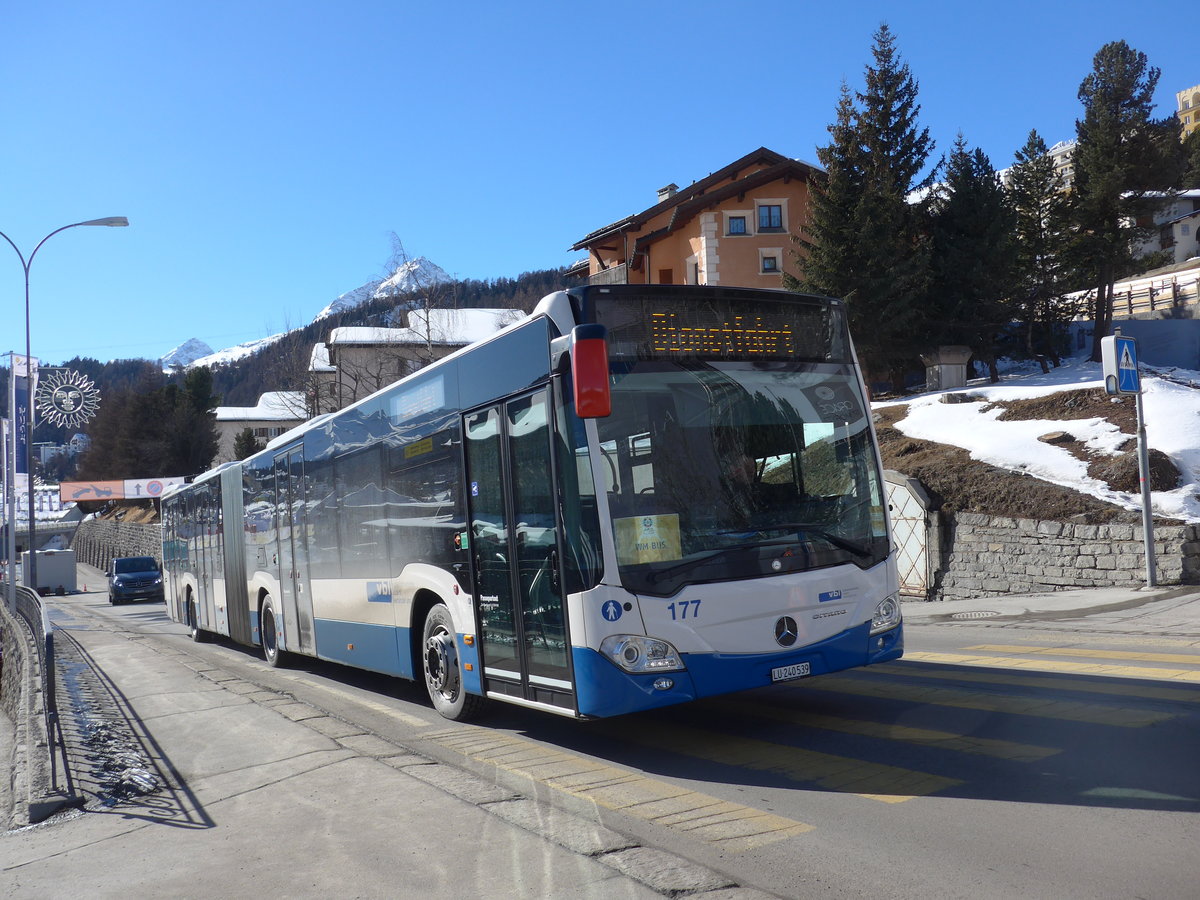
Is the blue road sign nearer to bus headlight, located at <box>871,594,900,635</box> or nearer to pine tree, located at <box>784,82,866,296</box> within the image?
bus headlight, located at <box>871,594,900,635</box>

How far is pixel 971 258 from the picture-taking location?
33031 millimetres

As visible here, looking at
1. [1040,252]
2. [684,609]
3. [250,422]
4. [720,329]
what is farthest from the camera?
[250,422]

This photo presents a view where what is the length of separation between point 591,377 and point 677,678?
193 cm

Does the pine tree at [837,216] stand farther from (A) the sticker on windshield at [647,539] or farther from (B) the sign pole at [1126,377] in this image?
(A) the sticker on windshield at [647,539]

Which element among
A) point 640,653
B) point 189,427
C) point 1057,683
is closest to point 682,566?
point 640,653

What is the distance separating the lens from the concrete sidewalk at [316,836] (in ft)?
15.1

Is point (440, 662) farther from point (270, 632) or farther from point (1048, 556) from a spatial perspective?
point (1048, 556)

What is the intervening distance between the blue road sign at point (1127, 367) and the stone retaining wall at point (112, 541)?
2254 inches

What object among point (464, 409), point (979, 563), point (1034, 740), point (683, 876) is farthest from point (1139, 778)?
point (979, 563)

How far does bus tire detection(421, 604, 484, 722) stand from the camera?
27.3 feet

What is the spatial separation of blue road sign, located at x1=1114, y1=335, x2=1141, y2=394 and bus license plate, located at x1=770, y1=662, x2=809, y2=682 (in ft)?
31.6

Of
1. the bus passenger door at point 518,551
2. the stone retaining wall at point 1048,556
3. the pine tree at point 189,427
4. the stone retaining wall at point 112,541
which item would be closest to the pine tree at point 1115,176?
the stone retaining wall at point 1048,556

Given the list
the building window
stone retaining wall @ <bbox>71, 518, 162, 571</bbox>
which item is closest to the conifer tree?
the building window

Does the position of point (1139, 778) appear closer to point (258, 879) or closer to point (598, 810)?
point (598, 810)
